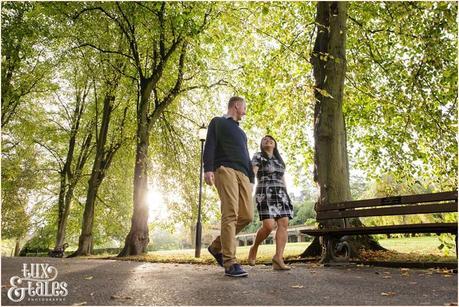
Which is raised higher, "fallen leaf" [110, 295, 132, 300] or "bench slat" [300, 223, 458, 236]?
"bench slat" [300, 223, 458, 236]

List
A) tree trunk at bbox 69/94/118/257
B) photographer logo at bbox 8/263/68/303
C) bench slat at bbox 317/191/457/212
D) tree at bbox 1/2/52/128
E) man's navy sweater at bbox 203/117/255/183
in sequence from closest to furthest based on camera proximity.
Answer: photographer logo at bbox 8/263/68/303, man's navy sweater at bbox 203/117/255/183, bench slat at bbox 317/191/457/212, tree at bbox 1/2/52/128, tree trunk at bbox 69/94/118/257

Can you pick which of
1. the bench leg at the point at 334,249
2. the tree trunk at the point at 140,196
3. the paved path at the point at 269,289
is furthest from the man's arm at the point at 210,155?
the tree trunk at the point at 140,196

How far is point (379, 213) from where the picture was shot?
6.85 meters

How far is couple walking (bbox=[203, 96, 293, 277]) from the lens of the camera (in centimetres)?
547

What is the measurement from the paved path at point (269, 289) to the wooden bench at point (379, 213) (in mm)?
650

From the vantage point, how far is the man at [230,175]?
5453 millimetres

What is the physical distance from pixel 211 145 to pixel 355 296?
2.56m

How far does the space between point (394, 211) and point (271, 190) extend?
1.94m

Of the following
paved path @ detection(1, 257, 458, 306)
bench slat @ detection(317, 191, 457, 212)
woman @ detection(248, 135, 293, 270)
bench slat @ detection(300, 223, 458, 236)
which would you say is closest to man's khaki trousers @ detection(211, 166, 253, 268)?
paved path @ detection(1, 257, 458, 306)

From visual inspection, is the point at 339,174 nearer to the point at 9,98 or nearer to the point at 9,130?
the point at 9,98

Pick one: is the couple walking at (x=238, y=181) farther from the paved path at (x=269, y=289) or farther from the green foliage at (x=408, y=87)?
the green foliage at (x=408, y=87)

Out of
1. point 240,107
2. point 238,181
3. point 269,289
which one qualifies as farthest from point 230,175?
point 269,289

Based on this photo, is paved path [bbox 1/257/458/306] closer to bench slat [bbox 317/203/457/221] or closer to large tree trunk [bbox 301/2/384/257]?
bench slat [bbox 317/203/457/221]

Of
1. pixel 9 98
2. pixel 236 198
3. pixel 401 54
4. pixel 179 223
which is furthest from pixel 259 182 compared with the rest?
pixel 9 98
